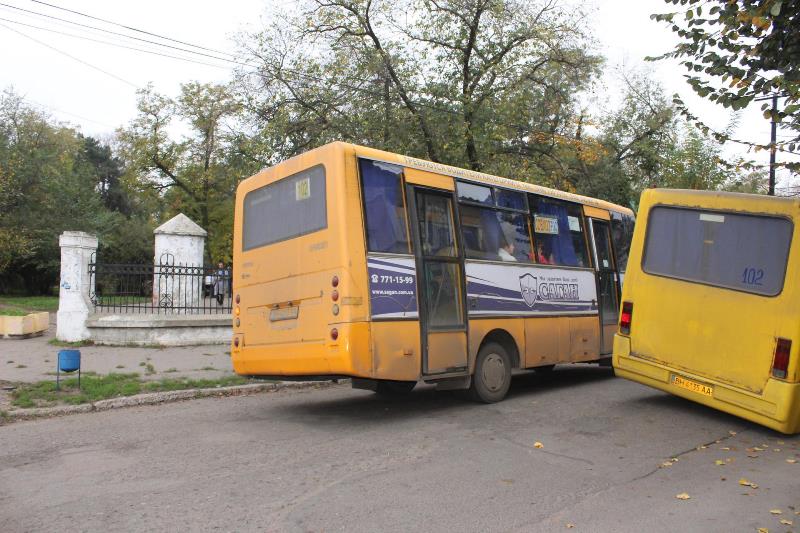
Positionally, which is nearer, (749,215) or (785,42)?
(785,42)

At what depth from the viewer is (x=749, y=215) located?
780 cm

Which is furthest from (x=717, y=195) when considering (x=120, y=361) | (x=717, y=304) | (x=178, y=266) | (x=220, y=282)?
(x=220, y=282)

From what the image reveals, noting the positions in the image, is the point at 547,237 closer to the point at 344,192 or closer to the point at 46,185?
the point at 344,192

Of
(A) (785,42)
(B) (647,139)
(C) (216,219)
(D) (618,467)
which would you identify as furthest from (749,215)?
(C) (216,219)

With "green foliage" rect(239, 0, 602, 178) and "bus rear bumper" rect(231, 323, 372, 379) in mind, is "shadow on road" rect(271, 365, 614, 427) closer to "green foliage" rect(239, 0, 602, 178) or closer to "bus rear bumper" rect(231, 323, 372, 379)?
"bus rear bumper" rect(231, 323, 372, 379)

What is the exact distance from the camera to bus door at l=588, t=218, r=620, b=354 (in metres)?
11.1

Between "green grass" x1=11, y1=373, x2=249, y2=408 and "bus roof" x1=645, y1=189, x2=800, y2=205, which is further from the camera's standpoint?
"green grass" x1=11, y1=373, x2=249, y2=408

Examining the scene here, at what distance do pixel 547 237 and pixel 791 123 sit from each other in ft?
11.6

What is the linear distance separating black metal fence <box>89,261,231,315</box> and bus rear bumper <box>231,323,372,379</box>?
6.12m

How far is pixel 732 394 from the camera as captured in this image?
296 inches

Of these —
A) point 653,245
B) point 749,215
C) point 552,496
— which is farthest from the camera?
point 653,245

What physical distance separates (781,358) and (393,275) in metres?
4.43

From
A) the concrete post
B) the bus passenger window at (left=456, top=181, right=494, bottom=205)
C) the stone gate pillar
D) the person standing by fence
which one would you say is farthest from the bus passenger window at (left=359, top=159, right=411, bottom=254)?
the concrete post

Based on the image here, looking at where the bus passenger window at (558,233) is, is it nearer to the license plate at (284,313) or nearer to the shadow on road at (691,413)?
the shadow on road at (691,413)
